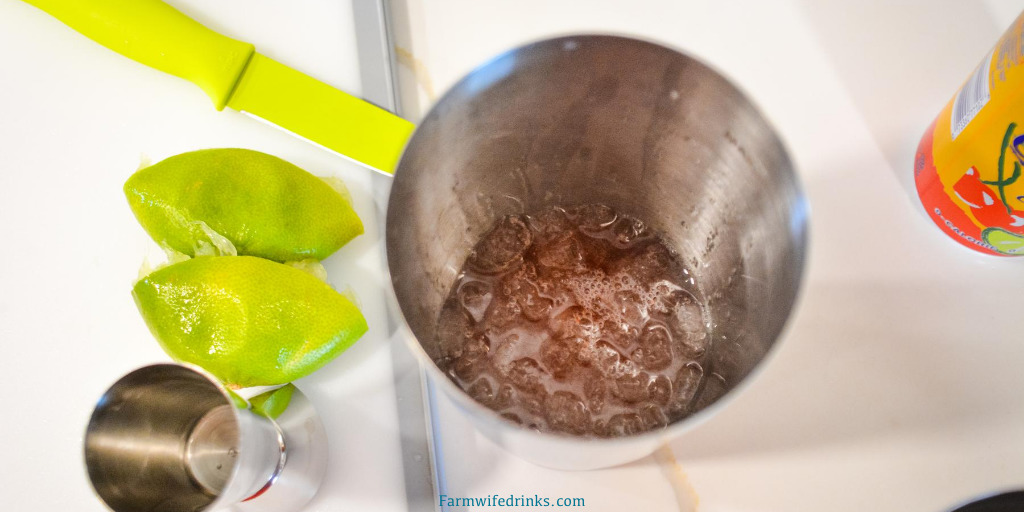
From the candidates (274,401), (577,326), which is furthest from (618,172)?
(274,401)

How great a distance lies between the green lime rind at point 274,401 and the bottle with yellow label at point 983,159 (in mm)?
570

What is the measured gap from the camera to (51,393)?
0.58 m

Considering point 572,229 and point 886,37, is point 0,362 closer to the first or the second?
point 572,229

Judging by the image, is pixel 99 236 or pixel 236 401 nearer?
pixel 236 401

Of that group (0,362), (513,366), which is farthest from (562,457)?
(0,362)

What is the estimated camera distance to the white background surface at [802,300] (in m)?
0.54

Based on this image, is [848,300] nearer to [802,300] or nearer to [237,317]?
[802,300]

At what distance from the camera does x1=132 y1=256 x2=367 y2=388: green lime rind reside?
0.48 m

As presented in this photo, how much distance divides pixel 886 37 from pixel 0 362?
902mm

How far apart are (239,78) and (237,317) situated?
27cm

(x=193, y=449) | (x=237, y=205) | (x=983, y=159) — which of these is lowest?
(x=193, y=449)

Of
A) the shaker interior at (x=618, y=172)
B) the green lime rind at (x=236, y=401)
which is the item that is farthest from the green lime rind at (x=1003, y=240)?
the green lime rind at (x=236, y=401)

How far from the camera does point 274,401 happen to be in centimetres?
53

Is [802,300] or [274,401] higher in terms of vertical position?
[802,300]
